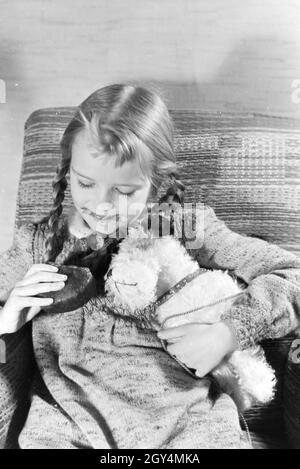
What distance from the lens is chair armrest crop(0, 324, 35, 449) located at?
28.7 inches

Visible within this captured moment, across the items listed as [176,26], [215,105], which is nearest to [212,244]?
[215,105]

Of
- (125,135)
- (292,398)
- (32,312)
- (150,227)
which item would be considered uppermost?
(125,135)

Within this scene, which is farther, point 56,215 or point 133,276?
point 56,215

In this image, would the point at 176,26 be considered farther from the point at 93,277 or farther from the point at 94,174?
the point at 93,277

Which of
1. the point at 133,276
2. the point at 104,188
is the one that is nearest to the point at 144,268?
the point at 133,276

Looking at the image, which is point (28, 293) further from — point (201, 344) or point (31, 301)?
point (201, 344)

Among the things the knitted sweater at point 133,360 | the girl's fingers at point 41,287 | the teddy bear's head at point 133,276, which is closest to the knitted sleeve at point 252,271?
the knitted sweater at point 133,360

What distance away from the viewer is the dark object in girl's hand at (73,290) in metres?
0.74

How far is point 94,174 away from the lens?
0.74m

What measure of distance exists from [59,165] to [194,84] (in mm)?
250

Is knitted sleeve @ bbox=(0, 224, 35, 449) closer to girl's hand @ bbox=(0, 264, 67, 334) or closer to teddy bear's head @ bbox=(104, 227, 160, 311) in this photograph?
girl's hand @ bbox=(0, 264, 67, 334)

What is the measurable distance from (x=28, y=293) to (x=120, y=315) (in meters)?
0.14

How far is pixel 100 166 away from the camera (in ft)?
2.40

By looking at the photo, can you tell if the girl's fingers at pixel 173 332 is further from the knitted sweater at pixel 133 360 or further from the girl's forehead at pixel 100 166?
the girl's forehead at pixel 100 166
